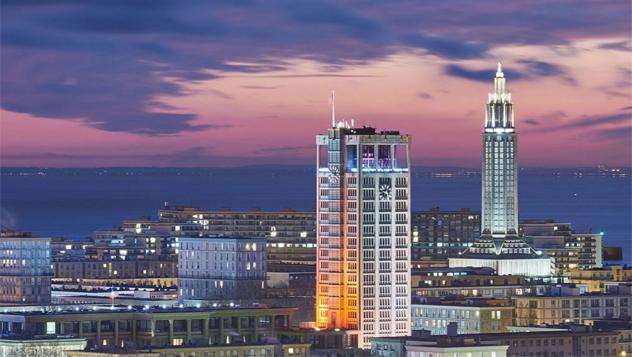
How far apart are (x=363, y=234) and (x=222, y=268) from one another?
22484 mm

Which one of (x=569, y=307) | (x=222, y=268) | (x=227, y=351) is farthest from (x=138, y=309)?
(x=569, y=307)

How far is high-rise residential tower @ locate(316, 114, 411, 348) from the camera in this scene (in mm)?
171875

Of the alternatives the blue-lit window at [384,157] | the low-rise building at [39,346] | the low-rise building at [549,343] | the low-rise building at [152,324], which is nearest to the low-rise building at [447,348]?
the low-rise building at [549,343]

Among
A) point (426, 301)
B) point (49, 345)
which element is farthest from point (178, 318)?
point (426, 301)

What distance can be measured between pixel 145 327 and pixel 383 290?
73.7 ft

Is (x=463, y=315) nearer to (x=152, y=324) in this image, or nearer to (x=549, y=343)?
(x=549, y=343)

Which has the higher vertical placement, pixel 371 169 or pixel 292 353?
pixel 371 169

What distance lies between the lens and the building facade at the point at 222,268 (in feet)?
623

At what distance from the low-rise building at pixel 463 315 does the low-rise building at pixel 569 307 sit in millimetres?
1472

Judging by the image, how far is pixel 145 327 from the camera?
15412 cm

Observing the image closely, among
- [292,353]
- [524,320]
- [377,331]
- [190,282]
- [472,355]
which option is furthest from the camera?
[190,282]

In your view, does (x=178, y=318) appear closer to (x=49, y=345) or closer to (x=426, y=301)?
(x=49, y=345)

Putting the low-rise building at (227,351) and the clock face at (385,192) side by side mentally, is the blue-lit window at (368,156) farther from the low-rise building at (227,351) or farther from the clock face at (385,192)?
the low-rise building at (227,351)

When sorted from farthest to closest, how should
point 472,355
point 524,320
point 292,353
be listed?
1. point 524,320
2. point 292,353
3. point 472,355
